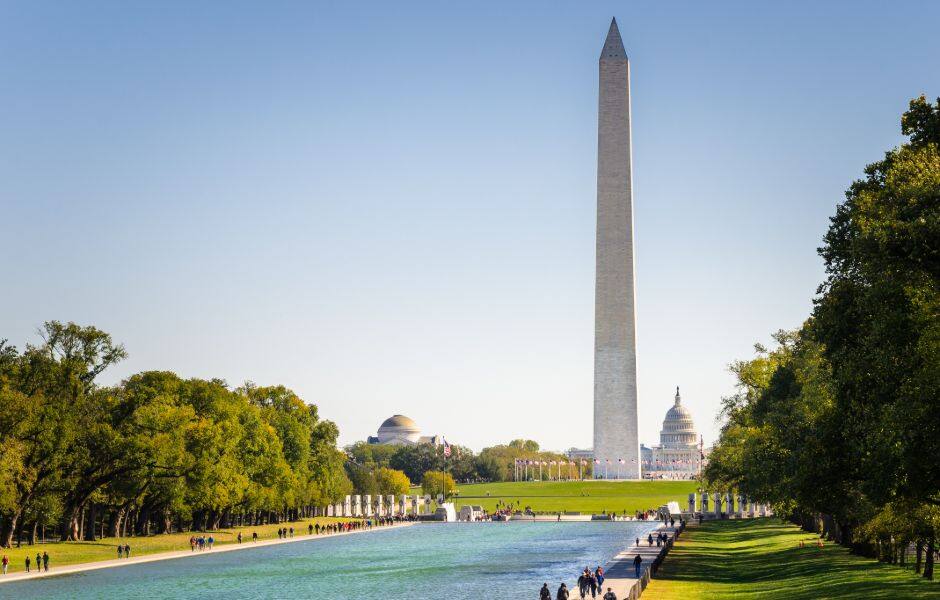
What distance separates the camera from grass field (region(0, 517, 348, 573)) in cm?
5669

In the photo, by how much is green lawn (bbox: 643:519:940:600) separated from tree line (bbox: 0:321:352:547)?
2947cm

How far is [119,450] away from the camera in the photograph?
65.2 meters

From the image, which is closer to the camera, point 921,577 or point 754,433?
point 921,577

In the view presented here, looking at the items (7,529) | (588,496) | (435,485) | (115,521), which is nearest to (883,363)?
(7,529)

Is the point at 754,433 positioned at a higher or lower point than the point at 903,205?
lower

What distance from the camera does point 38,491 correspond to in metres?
60.1

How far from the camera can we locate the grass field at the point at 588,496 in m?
125

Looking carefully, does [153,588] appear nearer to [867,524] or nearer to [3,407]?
[3,407]

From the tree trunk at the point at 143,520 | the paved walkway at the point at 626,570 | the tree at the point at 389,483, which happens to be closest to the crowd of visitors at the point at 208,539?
the tree trunk at the point at 143,520

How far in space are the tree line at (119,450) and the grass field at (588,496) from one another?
42.7 meters

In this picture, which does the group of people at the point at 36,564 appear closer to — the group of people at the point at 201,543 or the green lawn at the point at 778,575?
the group of people at the point at 201,543

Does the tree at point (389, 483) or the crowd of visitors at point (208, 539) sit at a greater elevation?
the tree at point (389, 483)

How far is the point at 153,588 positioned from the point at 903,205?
3217cm

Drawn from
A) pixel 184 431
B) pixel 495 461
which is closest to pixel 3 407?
pixel 184 431
